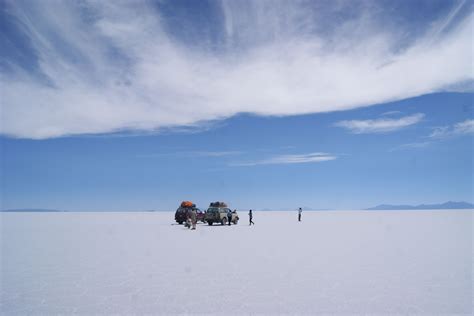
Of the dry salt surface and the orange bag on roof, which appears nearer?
the dry salt surface

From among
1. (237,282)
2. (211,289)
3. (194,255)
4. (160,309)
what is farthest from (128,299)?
(194,255)

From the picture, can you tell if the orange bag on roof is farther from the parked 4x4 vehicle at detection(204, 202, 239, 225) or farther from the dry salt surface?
the dry salt surface

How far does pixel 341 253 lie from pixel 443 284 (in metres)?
5.72

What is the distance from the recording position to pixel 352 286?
898cm

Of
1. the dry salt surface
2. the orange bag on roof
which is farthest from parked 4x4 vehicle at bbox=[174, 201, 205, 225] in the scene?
the dry salt surface

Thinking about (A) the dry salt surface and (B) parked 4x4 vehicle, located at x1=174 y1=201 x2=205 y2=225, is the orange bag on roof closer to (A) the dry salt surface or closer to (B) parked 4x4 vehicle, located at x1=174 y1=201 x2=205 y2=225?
(B) parked 4x4 vehicle, located at x1=174 y1=201 x2=205 y2=225

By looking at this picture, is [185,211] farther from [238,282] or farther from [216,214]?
[238,282]

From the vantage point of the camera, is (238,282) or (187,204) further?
(187,204)

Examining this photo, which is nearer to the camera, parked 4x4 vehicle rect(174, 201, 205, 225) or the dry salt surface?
the dry salt surface

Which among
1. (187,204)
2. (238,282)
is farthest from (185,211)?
(238,282)

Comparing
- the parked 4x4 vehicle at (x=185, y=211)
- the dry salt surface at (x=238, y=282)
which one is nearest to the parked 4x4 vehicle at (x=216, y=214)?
the parked 4x4 vehicle at (x=185, y=211)

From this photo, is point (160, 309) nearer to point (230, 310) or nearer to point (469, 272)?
point (230, 310)

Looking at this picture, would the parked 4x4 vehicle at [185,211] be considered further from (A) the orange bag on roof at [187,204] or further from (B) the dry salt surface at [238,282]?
(B) the dry salt surface at [238,282]

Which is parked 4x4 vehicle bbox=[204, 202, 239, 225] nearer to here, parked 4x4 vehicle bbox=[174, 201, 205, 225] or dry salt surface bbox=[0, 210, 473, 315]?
parked 4x4 vehicle bbox=[174, 201, 205, 225]
